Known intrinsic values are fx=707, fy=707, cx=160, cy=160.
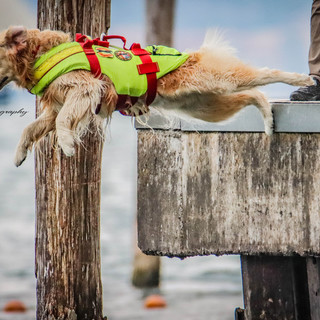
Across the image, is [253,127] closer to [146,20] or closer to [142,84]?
[142,84]

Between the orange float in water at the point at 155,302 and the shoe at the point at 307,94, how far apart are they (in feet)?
21.2

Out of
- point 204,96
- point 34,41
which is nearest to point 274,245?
point 204,96

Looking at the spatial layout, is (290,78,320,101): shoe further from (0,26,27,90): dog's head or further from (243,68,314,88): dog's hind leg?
(0,26,27,90): dog's head

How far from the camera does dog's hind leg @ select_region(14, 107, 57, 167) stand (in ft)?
15.1

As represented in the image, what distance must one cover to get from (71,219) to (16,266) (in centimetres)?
984

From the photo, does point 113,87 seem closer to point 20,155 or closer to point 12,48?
point 12,48

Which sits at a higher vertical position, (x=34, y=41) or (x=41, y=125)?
(x=34, y=41)

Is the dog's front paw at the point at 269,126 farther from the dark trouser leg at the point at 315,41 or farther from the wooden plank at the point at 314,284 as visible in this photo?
the wooden plank at the point at 314,284

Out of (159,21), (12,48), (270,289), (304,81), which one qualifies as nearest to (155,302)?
(159,21)

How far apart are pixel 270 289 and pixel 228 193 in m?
0.84

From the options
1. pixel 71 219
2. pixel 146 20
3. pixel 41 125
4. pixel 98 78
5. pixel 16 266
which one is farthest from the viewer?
pixel 16 266

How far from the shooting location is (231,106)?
4.80 metres

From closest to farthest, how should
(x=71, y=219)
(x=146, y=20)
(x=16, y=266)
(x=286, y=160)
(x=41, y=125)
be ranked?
(x=41, y=125), (x=286, y=160), (x=71, y=219), (x=146, y=20), (x=16, y=266)

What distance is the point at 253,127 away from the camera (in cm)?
500
